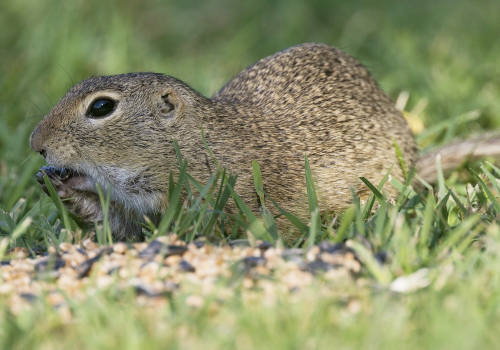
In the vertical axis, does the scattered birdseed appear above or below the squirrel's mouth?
below

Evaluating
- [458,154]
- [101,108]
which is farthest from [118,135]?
[458,154]

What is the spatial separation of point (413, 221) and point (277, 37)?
5012 millimetres

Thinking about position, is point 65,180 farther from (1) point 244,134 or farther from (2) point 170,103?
(1) point 244,134

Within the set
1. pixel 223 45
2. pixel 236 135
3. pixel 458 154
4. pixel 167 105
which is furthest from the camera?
pixel 223 45

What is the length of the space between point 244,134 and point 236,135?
0.07 m

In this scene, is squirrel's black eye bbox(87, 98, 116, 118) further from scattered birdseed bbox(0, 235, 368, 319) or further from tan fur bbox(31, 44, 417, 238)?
scattered birdseed bbox(0, 235, 368, 319)

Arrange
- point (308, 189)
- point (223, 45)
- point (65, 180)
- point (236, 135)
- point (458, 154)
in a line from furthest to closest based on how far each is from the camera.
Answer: point (223, 45), point (458, 154), point (236, 135), point (65, 180), point (308, 189)

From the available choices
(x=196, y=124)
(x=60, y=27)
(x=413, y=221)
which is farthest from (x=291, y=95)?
(x=60, y=27)

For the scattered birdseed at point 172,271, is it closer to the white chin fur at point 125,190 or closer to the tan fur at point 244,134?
the white chin fur at point 125,190

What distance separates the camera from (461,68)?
656 cm

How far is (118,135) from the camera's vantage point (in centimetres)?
397

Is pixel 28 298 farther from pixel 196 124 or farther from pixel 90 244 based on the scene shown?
pixel 196 124

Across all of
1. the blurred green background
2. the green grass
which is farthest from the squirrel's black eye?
the blurred green background

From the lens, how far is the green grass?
2.30 metres
